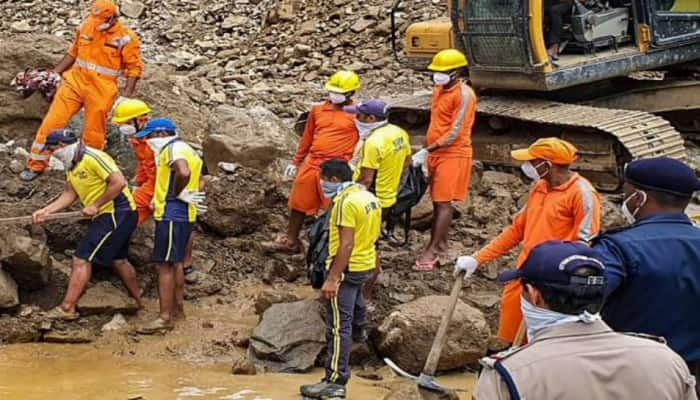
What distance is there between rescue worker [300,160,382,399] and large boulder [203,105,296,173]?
3746mm

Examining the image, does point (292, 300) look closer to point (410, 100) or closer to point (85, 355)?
point (85, 355)

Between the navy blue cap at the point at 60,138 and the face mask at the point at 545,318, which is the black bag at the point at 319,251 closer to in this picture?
the navy blue cap at the point at 60,138

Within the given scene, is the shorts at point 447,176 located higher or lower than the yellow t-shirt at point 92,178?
lower

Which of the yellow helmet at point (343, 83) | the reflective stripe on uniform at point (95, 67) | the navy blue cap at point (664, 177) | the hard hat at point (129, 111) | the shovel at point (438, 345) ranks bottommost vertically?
the shovel at point (438, 345)

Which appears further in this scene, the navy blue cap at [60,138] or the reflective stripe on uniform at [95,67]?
the reflective stripe on uniform at [95,67]

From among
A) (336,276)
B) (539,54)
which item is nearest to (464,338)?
(336,276)

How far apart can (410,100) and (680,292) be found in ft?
29.7

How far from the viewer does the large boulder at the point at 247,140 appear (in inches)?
435

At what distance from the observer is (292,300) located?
29.3 ft

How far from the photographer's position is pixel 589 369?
320 cm

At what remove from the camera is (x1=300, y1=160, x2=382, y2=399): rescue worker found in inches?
280

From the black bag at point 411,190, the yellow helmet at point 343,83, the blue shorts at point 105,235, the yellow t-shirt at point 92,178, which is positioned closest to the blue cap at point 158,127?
the yellow t-shirt at point 92,178

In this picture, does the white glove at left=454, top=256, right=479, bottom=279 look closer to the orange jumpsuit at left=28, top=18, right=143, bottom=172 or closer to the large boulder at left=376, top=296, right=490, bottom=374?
the large boulder at left=376, top=296, right=490, bottom=374

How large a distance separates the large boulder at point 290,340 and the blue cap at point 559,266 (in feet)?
15.6
